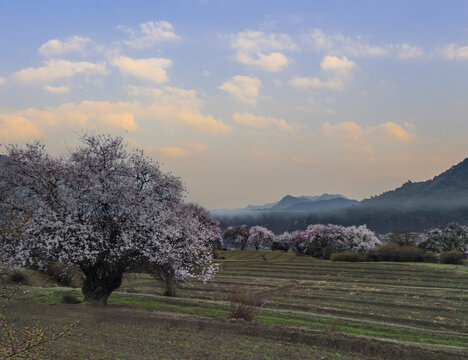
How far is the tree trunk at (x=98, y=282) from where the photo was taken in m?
26.1

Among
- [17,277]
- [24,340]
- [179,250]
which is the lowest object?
[17,277]

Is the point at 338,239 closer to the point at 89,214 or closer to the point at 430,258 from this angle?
the point at 430,258

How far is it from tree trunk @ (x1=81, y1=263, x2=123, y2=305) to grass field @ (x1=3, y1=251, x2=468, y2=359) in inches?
42.3

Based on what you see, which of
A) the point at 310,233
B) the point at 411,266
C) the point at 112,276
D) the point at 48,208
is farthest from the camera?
the point at 310,233

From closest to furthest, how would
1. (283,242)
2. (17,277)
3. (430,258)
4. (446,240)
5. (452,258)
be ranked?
(17,277)
(452,258)
(430,258)
(446,240)
(283,242)

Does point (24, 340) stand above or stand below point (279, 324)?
above

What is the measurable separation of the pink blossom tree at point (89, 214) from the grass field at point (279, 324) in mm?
3184

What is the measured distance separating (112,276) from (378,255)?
6509 cm

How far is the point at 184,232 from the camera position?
26.8m

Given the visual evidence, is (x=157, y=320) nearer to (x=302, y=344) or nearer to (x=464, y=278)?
(x=302, y=344)

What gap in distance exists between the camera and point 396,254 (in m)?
76.4

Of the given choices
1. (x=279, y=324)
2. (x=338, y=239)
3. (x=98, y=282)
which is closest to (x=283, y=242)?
(x=338, y=239)

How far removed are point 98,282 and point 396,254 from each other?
2584 inches

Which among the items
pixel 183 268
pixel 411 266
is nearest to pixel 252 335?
pixel 183 268
